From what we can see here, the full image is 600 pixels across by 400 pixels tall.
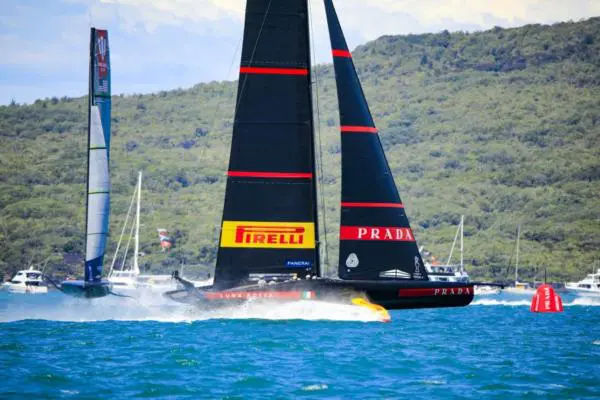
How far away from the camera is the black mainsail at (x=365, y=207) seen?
30.5 metres

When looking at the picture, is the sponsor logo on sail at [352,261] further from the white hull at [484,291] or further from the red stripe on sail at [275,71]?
the white hull at [484,291]

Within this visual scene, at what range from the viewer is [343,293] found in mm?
29609

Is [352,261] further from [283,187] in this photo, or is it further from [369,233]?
[283,187]

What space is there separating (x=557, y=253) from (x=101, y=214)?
75814 millimetres

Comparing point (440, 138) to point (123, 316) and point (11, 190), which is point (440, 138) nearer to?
point (11, 190)

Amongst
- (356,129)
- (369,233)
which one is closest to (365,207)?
(369,233)

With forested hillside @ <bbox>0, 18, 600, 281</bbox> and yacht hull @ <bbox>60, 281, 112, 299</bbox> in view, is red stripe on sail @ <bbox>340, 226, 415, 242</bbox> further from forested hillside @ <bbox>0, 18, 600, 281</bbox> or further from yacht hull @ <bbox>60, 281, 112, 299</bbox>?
forested hillside @ <bbox>0, 18, 600, 281</bbox>

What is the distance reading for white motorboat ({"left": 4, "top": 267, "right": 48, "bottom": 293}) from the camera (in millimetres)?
79375

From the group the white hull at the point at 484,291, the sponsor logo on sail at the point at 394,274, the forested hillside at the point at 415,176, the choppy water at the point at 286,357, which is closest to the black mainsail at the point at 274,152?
the choppy water at the point at 286,357

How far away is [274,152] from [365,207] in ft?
9.26

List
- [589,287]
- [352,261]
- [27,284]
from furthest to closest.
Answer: [589,287]
[27,284]
[352,261]

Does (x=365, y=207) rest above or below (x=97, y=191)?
below

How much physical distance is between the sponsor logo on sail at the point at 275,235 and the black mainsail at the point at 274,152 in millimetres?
26

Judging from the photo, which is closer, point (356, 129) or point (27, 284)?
point (356, 129)
